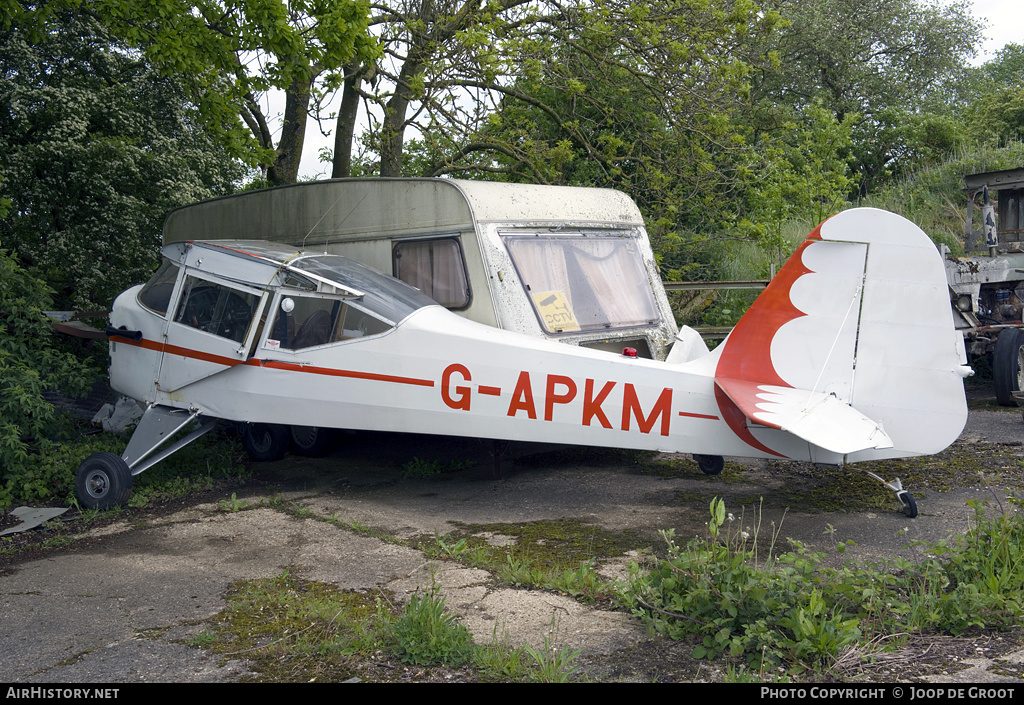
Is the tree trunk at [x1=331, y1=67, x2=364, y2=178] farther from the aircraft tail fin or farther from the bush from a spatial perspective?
the aircraft tail fin

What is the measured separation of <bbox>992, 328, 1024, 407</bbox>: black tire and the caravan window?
659cm

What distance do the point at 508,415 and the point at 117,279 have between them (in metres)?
7.46

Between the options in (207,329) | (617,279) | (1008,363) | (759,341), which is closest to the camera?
(759,341)

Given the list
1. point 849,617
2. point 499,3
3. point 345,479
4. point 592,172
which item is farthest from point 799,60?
point 849,617

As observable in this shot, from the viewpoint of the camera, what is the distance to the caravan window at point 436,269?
7.10 meters

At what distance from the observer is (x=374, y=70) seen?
490 inches

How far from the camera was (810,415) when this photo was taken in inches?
197

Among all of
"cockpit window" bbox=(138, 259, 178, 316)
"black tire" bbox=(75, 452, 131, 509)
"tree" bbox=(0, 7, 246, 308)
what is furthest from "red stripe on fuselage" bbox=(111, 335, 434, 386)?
"tree" bbox=(0, 7, 246, 308)

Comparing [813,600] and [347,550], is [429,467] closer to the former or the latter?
[347,550]

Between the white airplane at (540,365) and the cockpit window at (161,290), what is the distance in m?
0.01

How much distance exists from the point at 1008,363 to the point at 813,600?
24.8 ft

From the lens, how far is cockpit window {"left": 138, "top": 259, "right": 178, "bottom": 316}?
7.44 meters

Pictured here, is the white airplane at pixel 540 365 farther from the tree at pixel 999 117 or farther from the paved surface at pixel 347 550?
the tree at pixel 999 117

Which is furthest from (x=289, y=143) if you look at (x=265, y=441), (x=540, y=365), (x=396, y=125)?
(x=540, y=365)
